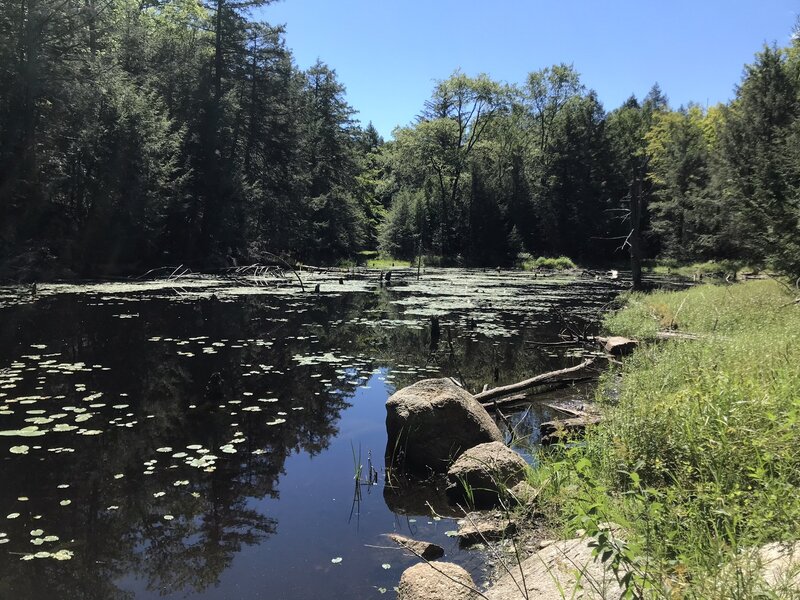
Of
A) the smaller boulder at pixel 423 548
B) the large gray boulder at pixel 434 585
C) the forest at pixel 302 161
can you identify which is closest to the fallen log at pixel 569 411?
the smaller boulder at pixel 423 548

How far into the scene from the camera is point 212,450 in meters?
6.06

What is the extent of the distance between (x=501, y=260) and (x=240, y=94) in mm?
32090

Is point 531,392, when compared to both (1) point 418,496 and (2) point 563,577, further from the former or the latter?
(2) point 563,577

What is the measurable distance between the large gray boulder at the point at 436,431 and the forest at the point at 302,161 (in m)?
11.4

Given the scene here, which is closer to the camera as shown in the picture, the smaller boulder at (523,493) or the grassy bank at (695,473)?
the grassy bank at (695,473)

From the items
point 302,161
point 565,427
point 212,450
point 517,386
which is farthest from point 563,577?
point 302,161

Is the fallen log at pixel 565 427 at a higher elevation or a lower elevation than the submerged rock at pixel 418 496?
higher

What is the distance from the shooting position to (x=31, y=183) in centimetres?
2412

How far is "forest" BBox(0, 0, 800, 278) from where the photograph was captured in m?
23.7

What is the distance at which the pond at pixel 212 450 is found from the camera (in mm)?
4016

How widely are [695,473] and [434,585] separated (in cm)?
218

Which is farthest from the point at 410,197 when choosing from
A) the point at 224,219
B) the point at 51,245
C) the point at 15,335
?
the point at 15,335

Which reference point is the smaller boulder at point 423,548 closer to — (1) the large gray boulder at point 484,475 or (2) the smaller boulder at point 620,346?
(1) the large gray boulder at point 484,475

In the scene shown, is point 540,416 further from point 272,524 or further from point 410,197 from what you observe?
point 410,197
